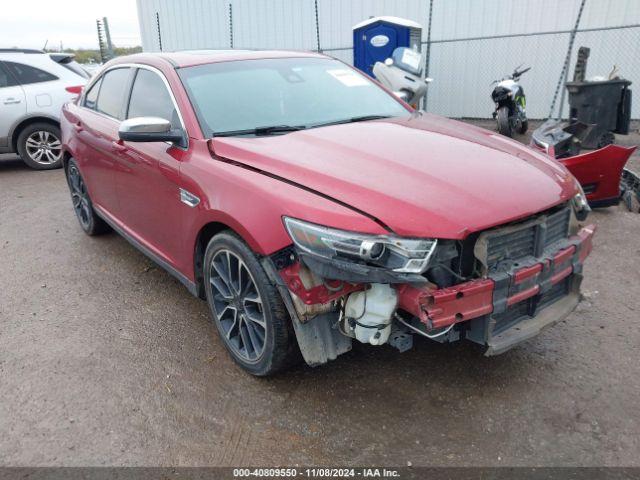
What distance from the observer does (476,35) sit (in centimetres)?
1087

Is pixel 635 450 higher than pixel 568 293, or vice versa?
pixel 568 293

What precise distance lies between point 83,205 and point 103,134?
1.36 meters

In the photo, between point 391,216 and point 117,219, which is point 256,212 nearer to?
point 391,216

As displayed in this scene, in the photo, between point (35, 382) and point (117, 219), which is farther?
point (117, 219)

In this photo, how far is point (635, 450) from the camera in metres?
2.29

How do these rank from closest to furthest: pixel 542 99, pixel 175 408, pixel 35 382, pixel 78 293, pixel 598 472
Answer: pixel 598 472 → pixel 175 408 → pixel 35 382 → pixel 78 293 → pixel 542 99

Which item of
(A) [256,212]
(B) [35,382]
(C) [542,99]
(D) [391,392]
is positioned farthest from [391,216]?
(C) [542,99]

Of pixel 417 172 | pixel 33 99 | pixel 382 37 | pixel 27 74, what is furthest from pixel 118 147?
pixel 382 37

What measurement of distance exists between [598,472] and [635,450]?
25cm

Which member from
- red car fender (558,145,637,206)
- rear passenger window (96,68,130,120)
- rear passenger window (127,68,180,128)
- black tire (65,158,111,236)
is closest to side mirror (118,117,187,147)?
rear passenger window (127,68,180,128)

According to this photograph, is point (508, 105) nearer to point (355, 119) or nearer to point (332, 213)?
point (355, 119)

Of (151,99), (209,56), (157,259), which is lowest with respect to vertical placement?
(157,259)

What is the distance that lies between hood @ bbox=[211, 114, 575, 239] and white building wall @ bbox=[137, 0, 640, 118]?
27.5 ft

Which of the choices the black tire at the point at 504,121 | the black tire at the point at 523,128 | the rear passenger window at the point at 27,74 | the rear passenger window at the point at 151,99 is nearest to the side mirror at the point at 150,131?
the rear passenger window at the point at 151,99
